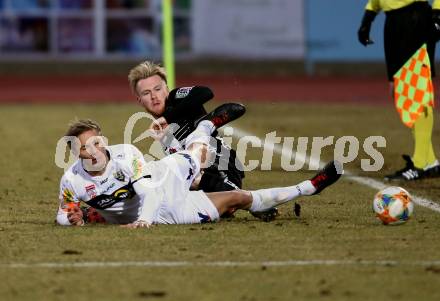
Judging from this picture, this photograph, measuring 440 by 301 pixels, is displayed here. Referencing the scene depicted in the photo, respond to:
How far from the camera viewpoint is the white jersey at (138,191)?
737 centimetres

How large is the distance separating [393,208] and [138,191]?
1.68 m

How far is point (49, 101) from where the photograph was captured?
21.8 meters

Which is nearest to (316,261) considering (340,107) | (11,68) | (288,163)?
(288,163)

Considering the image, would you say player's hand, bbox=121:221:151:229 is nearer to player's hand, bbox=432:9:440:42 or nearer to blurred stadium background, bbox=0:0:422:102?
player's hand, bbox=432:9:440:42

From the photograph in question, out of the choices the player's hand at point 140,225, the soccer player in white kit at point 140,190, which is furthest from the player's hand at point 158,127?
the player's hand at point 140,225

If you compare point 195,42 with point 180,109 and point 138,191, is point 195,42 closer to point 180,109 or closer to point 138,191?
point 180,109

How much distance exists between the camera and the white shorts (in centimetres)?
747

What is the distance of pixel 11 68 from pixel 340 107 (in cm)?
966

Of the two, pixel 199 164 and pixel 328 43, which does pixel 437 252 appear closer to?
pixel 199 164

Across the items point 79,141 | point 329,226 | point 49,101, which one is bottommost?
point 49,101

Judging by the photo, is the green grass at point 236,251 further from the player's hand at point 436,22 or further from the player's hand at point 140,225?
the player's hand at point 436,22

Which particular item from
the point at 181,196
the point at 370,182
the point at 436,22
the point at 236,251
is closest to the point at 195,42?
the point at 436,22

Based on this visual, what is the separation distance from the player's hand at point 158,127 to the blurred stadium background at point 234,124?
0.87 metres

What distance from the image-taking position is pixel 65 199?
745 centimetres
